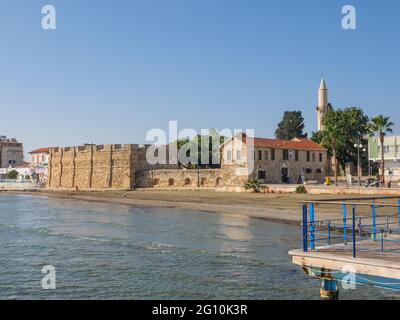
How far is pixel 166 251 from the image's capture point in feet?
69.4

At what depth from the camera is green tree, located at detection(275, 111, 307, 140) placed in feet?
346

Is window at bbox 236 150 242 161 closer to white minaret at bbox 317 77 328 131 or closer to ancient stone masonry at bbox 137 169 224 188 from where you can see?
ancient stone masonry at bbox 137 169 224 188

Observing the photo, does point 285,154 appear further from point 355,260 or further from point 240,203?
point 355,260

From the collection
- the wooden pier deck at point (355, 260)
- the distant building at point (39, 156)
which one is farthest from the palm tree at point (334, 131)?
the distant building at point (39, 156)

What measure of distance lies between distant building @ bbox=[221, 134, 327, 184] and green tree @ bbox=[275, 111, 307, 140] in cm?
4065

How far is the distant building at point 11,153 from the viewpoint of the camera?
134750 mm

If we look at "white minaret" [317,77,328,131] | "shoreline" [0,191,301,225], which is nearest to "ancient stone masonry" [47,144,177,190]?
"shoreline" [0,191,301,225]

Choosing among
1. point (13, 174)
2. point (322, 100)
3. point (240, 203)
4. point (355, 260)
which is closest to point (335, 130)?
point (322, 100)

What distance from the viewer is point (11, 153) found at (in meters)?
136

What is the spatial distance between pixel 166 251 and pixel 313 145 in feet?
155

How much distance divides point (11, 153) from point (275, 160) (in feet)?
324

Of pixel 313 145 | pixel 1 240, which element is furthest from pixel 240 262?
pixel 313 145
